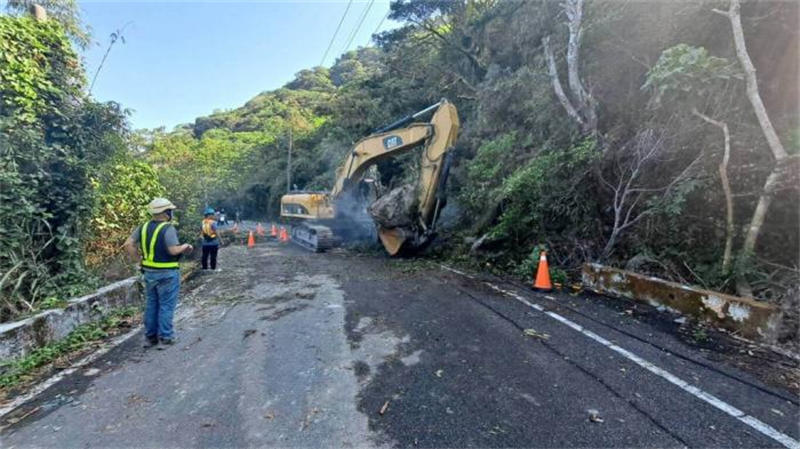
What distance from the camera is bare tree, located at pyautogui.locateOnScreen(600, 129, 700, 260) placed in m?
6.25

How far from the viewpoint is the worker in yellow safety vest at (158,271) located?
421 centimetres

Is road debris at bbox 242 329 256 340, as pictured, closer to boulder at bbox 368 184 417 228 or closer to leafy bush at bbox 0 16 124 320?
leafy bush at bbox 0 16 124 320

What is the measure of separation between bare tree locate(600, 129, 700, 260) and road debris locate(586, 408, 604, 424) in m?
4.44

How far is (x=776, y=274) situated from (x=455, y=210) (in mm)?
7836

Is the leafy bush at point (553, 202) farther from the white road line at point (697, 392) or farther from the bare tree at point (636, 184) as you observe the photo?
the white road line at point (697, 392)

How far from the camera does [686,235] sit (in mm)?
5875

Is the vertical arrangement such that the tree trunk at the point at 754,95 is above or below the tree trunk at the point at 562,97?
below

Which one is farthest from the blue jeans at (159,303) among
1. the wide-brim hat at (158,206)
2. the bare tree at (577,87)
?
the bare tree at (577,87)

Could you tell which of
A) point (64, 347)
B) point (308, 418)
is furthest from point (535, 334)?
point (64, 347)

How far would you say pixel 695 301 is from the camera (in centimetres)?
461

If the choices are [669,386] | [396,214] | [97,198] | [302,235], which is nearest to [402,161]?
[302,235]

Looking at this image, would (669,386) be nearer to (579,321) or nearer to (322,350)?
(579,321)

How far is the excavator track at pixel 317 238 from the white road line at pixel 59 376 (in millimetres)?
7627

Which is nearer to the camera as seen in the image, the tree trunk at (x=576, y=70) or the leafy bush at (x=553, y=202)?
the leafy bush at (x=553, y=202)
